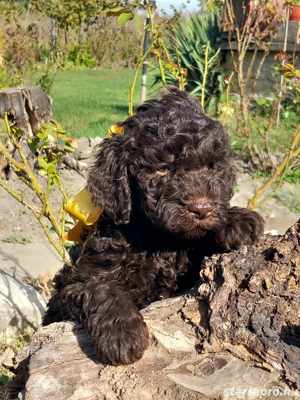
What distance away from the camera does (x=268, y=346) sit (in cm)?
220

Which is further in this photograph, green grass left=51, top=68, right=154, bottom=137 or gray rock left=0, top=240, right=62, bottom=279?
green grass left=51, top=68, right=154, bottom=137

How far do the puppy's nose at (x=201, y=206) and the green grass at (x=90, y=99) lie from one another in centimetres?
858

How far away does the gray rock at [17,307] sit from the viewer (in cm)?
488

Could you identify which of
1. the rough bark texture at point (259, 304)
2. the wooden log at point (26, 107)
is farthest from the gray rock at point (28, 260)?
the rough bark texture at point (259, 304)

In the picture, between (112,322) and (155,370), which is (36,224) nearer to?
(112,322)

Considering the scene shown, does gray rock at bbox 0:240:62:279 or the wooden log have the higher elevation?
the wooden log

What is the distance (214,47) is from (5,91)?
6.16m

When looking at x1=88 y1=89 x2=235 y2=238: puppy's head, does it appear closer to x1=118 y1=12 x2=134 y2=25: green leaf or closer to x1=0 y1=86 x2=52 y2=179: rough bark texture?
x1=118 y1=12 x2=134 y2=25: green leaf

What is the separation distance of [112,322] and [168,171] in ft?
2.88

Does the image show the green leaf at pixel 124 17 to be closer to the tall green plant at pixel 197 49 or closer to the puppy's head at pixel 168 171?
the puppy's head at pixel 168 171

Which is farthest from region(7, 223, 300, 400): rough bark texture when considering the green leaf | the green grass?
the green grass

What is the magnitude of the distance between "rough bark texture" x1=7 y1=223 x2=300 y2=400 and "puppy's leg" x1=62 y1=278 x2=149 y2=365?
6 centimetres

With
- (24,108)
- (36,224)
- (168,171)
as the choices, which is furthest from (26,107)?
(168,171)

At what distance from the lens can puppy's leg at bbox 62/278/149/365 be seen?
97.0 inches
